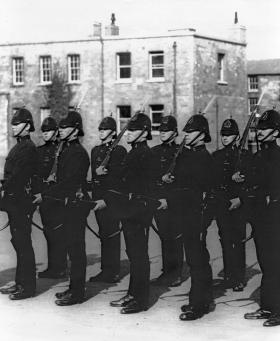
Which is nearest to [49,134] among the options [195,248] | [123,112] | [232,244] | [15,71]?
[232,244]

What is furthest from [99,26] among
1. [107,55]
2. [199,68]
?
[199,68]

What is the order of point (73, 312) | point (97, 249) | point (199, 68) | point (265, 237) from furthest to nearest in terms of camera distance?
point (199, 68) < point (97, 249) < point (73, 312) < point (265, 237)

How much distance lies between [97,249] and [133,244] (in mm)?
4194

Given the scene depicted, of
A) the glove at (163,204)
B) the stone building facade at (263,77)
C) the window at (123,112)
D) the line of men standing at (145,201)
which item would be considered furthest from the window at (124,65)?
the glove at (163,204)

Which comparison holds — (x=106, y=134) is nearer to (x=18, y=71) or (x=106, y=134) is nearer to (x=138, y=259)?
(x=138, y=259)

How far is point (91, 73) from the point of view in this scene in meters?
35.8

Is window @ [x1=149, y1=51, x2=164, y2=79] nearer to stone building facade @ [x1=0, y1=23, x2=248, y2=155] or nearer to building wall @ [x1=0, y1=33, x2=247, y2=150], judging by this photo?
stone building facade @ [x1=0, y1=23, x2=248, y2=155]

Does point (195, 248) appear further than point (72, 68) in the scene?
No

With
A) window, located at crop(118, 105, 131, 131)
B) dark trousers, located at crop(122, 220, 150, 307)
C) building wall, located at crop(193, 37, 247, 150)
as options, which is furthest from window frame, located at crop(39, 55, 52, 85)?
dark trousers, located at crop(122, 220, 150, 307)

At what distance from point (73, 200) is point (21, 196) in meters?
0.66

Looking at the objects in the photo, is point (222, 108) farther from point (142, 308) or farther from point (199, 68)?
point (142, 308)

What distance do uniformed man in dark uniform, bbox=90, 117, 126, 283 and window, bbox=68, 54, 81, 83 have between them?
26.9 metres

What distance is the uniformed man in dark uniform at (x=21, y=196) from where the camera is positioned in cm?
806

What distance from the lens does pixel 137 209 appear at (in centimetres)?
769
